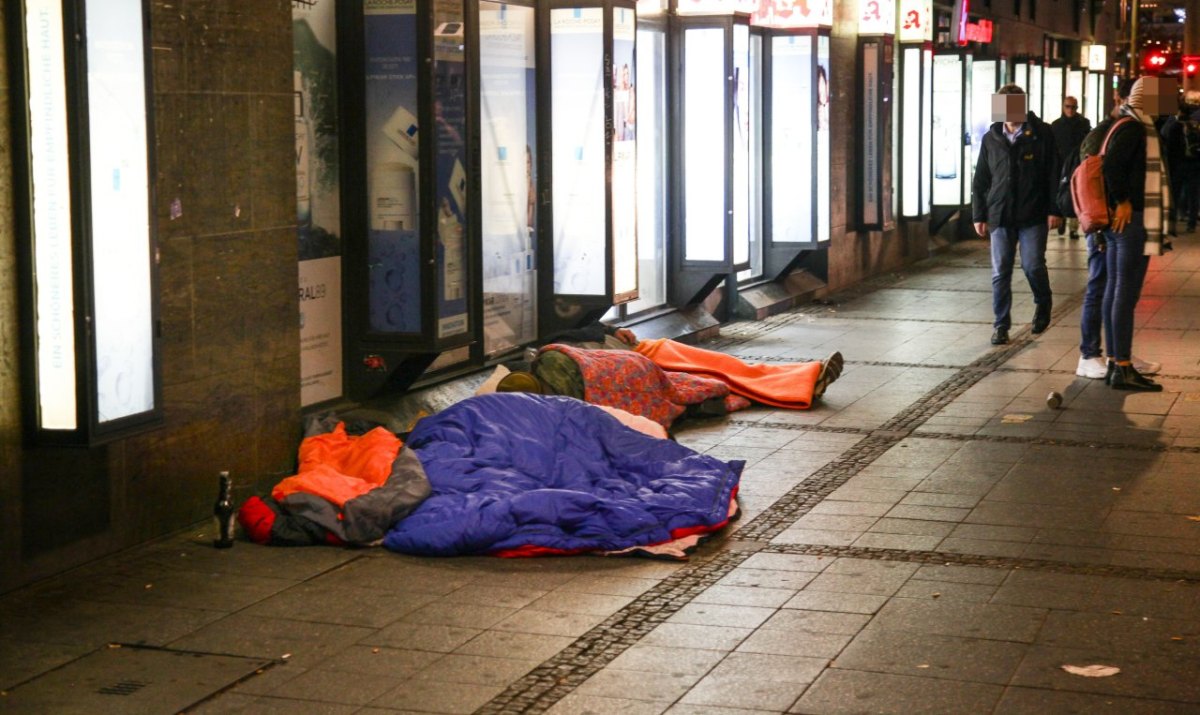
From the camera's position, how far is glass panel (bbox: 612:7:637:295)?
37.9 feet

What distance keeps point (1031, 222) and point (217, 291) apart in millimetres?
7214

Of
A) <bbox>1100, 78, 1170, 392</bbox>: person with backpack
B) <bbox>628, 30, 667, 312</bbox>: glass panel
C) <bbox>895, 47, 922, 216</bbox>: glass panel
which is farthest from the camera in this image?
<bbox>895, 47, 922, 216</bbox>: glass panel

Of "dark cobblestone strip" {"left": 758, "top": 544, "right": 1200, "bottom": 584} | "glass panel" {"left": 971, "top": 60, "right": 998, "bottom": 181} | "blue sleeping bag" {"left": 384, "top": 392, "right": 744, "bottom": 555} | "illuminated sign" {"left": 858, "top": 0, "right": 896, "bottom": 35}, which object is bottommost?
"dark cobblestone strip" {"left": 758, "top": 544, "right": 1200, "bottom": 584}

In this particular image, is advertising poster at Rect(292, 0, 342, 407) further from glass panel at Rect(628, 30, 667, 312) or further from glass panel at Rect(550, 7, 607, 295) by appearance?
glass panel at Rect(628, 30, 667, 312)

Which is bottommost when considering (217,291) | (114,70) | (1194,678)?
(1194,678)

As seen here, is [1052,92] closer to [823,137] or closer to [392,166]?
[823,137]

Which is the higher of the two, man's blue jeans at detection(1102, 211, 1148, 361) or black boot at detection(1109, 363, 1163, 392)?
man's blue jeans at detection(1102, 211, 1148, 361)

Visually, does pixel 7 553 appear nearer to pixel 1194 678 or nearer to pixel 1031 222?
pixel 1194 678

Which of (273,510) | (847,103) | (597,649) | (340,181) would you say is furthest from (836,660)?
(847,103)

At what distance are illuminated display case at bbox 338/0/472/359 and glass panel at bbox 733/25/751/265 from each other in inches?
202

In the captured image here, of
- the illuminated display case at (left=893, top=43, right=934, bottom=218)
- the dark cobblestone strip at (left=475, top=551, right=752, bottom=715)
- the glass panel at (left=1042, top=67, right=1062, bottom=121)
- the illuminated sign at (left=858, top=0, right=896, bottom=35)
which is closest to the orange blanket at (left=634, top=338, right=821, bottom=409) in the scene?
the dark cobblestone strip at (left=475, top=551, right=752, bottom=715)

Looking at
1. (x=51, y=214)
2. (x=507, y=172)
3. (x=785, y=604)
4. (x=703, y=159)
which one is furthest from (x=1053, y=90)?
(x=51, y=214)

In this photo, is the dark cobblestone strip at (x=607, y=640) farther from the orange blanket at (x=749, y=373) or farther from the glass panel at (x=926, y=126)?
the glass panel at (x=926, y=126)

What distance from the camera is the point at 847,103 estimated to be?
17.6 meters
